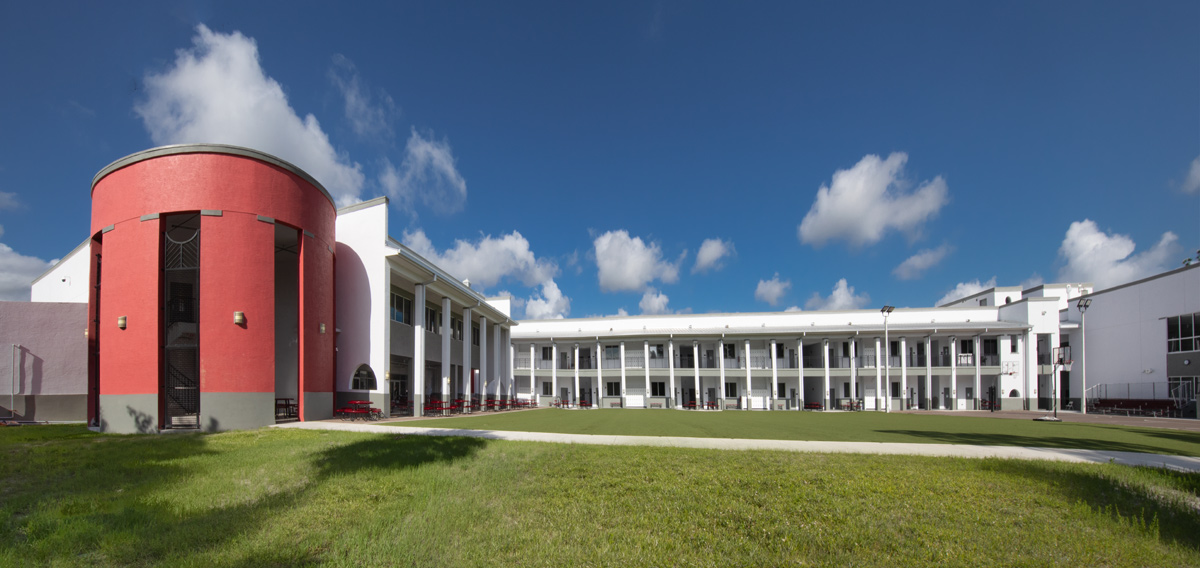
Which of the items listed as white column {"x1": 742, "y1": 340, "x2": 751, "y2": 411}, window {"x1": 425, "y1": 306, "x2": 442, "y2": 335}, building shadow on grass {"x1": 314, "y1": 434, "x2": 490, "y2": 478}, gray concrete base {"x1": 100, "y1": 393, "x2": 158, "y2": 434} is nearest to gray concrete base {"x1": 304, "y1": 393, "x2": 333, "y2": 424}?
gray concrete base {"x1": 100, "y1": 393, "x2": 158, "y2": 434}

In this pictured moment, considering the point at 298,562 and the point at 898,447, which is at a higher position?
the point at 298,562

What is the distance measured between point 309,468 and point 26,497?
343cm

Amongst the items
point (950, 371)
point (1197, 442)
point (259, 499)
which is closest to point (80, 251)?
point (259, 499)

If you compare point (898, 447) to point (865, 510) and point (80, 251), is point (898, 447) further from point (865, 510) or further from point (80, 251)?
point (80, 251)

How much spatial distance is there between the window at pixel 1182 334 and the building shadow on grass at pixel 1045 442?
30.2m

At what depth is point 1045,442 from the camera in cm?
1402

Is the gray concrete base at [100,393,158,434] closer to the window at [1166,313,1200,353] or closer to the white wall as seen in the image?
the white wall

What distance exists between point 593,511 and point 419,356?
21.0 metres

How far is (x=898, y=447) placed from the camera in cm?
1180

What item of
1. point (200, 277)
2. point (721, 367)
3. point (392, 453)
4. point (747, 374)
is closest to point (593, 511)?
point (392, 453)

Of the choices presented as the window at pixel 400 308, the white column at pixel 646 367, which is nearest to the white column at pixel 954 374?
the white column at pixel 646 367

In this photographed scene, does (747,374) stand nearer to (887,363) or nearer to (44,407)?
(887,363)

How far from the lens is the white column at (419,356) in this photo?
81.9 feet

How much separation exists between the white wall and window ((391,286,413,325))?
15743mm
